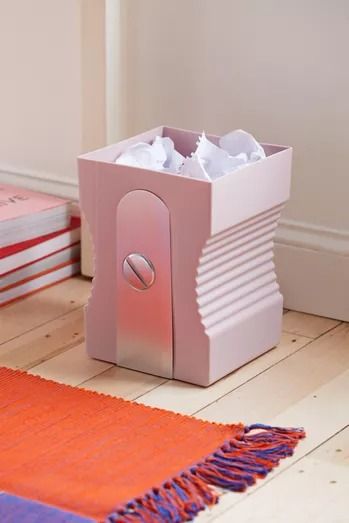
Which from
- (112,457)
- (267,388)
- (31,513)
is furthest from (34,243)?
(31,513)

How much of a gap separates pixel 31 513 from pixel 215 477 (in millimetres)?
271

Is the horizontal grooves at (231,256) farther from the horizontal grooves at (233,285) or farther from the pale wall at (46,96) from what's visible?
the pale wall at (46,96)

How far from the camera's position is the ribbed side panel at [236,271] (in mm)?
1934

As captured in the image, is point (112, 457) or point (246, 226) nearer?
point (112, 457)

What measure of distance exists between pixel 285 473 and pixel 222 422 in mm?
186

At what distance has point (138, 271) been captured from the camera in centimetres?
196

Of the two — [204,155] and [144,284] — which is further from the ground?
[204,155]

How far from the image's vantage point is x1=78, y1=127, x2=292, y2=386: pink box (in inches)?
74.8

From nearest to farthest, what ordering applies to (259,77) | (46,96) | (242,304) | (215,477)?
(215,477), (242,304), (259,77), (46,96)

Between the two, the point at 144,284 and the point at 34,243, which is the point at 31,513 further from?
the point at 34,243

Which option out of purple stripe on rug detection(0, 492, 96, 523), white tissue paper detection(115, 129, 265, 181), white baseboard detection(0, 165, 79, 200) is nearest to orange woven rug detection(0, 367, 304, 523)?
purple stripe on rug detection(0, 492, 96, 523)

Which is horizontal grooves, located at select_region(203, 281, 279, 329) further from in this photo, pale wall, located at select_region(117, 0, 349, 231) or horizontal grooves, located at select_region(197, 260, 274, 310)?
pale wall, located at select_region(117, 0, 349, 231)

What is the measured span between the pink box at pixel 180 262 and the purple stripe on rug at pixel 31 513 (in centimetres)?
50

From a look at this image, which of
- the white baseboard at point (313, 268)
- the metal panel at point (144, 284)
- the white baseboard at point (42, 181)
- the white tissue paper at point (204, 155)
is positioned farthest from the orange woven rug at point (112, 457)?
the white baseboard at point (42, 181)
